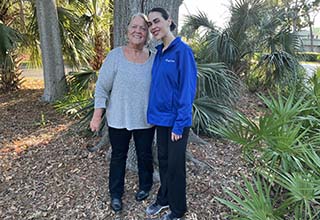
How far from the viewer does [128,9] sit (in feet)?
10.0

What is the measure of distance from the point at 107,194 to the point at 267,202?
1537mm

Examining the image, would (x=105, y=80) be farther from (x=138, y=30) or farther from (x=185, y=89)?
(x=185, y=89)

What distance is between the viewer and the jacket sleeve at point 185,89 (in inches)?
83.4

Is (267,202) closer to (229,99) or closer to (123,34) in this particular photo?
(123,34)

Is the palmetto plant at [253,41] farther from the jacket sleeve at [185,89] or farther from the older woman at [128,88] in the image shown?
the jacket sleeve at [185,89]

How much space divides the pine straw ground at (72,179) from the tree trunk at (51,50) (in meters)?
1.80

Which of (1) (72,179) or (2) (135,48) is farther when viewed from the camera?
(1) (72,179)

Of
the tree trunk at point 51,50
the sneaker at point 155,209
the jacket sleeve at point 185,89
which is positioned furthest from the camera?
the tree trunk at point 51,50

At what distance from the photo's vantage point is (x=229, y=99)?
16.1 ft

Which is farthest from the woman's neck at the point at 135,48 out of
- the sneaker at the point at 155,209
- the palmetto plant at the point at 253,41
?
the palmetto plant at the point at 253,41

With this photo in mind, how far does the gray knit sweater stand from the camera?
7.73ft

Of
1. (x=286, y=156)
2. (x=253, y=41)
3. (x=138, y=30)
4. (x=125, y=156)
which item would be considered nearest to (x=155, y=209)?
(x=125, y=156)

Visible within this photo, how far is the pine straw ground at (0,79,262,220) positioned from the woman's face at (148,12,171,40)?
58.7 inches

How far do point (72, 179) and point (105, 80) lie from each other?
1.43 metres
